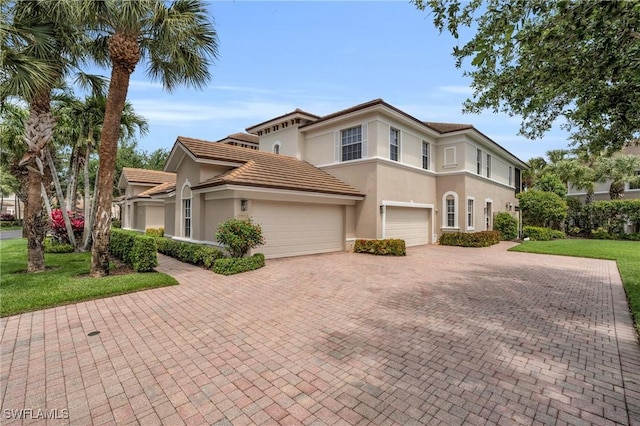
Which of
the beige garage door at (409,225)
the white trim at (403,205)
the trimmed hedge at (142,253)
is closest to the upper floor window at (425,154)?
the white trim at (403,205)

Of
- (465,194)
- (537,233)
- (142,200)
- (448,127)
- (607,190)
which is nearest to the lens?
(465,194)

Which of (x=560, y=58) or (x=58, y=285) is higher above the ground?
(x=560, y=58)

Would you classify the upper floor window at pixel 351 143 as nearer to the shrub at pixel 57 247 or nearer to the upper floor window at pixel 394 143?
the upper floor window at pixel 394 143

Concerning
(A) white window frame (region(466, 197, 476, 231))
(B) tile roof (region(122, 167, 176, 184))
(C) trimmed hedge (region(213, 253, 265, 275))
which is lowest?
(C) trimmed hedge (region(213, 253, 265, 275))

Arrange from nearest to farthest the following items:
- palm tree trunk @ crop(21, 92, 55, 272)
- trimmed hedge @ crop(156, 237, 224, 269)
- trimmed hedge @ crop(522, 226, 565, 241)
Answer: palm tree trunk @ crop(21, 92, 55, 272), trimmed hedge @ crop(156, 237, 224, 269), trimmed hedge @ crop(522, 226, 565, 241)

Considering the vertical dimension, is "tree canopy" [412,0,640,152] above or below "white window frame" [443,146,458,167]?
below

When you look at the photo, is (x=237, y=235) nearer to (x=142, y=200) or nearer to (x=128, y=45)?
(x=128, y=45)

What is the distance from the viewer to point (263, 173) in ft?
42.8

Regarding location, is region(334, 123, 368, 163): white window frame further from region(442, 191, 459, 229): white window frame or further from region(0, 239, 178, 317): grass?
region(0, 239, 178, 317): grass

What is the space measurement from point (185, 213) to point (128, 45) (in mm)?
8163

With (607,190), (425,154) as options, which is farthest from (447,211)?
(607,190)

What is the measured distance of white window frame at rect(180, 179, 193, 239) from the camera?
1441cm

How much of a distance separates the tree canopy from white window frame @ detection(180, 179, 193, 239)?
491 inches

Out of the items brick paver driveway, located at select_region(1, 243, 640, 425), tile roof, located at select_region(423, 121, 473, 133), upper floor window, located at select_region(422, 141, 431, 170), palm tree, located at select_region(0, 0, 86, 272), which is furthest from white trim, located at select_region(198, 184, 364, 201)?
tile roof, located at select_region(423, 121, 473, 133)
